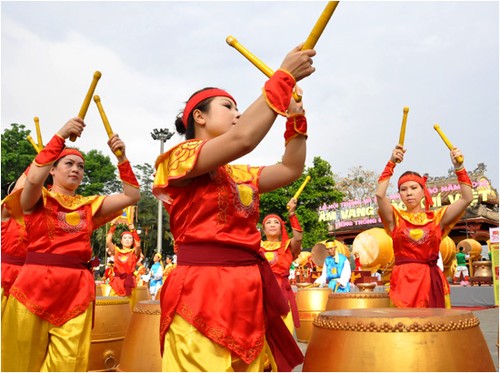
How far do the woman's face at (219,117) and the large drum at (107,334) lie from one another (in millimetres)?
2582

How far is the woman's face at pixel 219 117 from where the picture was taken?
193cm

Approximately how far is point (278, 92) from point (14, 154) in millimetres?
30347

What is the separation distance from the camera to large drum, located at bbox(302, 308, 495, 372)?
1.83 m

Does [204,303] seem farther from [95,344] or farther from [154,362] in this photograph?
[95,344]

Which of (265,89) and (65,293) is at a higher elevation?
(265,89)

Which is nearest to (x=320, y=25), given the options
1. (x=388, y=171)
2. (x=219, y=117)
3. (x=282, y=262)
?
(x=219, y=117)

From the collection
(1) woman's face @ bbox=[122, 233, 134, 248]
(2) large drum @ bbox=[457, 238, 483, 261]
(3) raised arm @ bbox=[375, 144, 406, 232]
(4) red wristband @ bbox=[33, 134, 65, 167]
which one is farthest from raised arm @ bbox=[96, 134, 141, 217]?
(2) large drum @ bbox=[457, 238, 483, 261]

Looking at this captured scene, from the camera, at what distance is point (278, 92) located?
151 centimetres

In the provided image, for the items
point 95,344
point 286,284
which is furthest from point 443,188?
point 95,344

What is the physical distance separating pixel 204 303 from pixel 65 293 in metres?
1.53

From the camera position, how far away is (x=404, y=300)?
3.93m

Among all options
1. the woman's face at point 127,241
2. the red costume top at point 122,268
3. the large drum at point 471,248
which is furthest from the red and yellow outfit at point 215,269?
the large drum at point 471,248

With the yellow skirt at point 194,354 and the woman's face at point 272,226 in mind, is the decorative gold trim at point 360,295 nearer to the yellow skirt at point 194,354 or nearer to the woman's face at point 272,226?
the woman's face at point 272,226

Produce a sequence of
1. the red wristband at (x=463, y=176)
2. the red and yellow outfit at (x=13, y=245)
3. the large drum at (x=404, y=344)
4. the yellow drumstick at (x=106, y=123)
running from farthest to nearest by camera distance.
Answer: the red wristband at (x=463, y=176) < the red and yellow outfit at (x=13, y=245) < the yellow drumstick at (x=106, y=123) < the large drum at (x=404, y=344)
